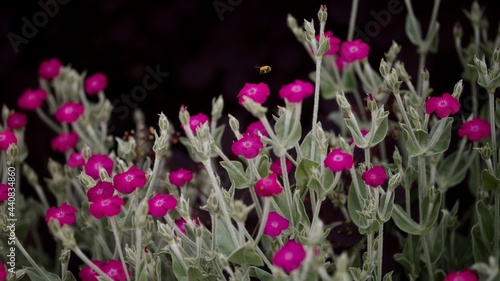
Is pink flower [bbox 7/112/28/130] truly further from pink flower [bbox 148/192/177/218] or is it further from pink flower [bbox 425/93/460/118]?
pink flower [bbox 425/93/460/118]

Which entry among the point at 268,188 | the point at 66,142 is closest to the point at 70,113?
the point at 66,142

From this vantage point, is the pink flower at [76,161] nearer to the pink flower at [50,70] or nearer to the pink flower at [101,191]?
the pink flower at [101,191]

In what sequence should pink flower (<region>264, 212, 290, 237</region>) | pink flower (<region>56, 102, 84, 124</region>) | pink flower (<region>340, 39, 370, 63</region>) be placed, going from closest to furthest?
pink flower (<region>264, 212, 290, 237</region>), pink flower (<region>340, 39, 370, 63</region>), pink flower (<region>56, 102, 84, 124</region>)

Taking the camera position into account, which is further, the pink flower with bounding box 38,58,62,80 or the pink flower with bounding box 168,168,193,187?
the pink flower with bounding box 38,58,62,80

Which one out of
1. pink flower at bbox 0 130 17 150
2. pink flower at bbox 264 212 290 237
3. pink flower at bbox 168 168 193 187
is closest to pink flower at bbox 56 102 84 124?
pink flower at bbox 0 130 17 150

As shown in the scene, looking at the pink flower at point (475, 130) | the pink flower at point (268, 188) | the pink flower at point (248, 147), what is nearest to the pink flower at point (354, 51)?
the pink flower at point (475, 130)

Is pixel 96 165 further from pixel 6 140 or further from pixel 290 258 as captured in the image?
pixel 290 258

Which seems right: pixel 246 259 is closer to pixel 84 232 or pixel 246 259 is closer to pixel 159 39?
pixel 84 232
